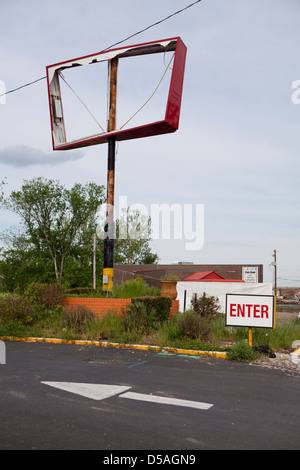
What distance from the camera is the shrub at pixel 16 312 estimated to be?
15.0 metres

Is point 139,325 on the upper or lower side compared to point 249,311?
lower

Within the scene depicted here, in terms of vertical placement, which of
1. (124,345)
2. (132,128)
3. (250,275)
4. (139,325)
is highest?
(132,128)

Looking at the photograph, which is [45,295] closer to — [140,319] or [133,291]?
[133,291]

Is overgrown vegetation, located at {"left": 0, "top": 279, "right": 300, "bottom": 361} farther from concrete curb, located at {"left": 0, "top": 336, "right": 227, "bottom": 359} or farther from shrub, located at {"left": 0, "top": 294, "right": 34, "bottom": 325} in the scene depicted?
concrete curb, located at {"left": 0, "top": 336, "right": 227, "bottom": 359}

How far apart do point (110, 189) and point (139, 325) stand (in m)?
6.65

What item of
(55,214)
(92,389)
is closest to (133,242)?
(55,214)

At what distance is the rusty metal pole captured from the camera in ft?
59.0

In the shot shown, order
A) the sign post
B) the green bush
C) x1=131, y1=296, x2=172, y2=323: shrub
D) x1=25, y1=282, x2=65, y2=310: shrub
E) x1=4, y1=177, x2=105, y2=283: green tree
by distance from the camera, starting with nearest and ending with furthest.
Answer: the green bush
the sign post
x1=131, y1=296, x2=172, y2=323: shrub
x1=25, y1=282, x2=65, y2=310: shrub
x1=4, y1=177, x2=105, y2=283: green tree

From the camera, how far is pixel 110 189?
1823 centimetres

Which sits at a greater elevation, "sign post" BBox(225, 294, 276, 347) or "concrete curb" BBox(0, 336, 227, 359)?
"sign post" BBox(225, 294, 276, 347)

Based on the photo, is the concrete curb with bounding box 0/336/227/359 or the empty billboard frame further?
the empty billboard frame

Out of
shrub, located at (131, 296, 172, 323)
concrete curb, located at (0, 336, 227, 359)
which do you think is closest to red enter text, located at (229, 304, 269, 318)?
concrete curb, located at (0, 336, 227, 359)

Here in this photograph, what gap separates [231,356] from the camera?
35.0 ft
